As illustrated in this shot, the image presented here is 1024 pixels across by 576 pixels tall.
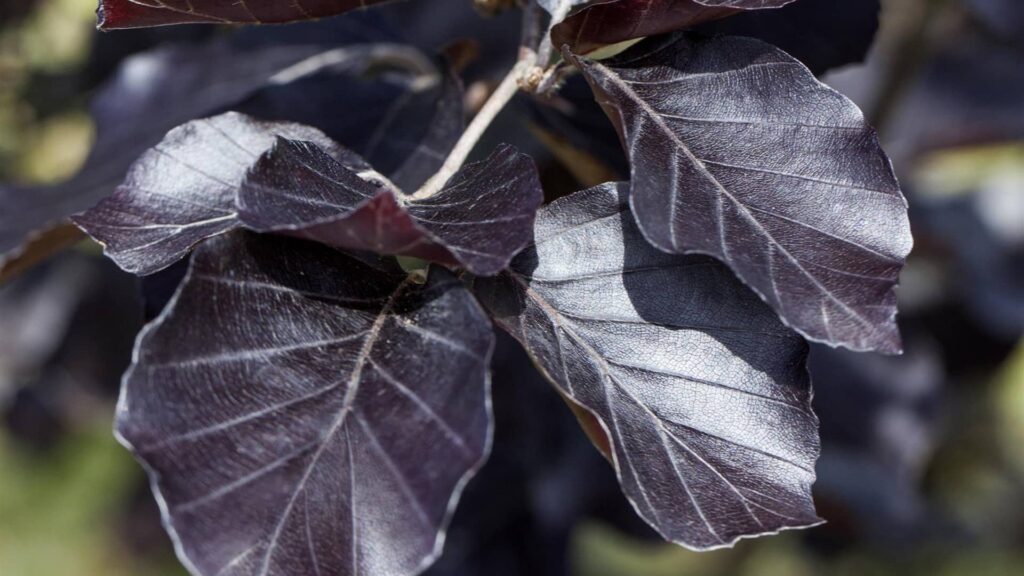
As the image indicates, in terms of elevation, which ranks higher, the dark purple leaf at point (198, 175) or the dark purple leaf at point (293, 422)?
the dark purple leaf at point (198, 175)

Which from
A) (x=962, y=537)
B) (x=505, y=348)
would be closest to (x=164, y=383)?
(x=505, y=348)

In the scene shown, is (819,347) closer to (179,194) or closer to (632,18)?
(632,18)

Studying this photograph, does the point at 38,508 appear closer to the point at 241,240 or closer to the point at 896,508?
the point at 896,508

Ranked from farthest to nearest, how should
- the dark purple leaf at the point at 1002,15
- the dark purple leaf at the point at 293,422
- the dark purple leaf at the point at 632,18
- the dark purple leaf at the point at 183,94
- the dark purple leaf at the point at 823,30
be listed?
the dark purple leaf at the point at 1002,15 < the dark purple leaf at the point at 183,94 < the dark purple leaf at the point at 823,30 < the dark purple leaf at the point at 632,18 < the dark purple leaf at the point at 293,422

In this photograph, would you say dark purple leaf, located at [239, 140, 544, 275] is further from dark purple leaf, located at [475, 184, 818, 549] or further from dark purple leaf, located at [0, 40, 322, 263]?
dark purple leaf, located at [0, 40, 322, 263]

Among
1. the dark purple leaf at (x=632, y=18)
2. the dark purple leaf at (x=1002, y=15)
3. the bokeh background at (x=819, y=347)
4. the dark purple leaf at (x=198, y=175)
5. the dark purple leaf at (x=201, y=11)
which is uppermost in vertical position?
the dark purple leaf at (x=201, y=11)

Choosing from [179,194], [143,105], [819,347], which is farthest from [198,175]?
[819,347]

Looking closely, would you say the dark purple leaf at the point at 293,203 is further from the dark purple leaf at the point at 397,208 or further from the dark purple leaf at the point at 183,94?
the dark purple leaf at the point at 183,94

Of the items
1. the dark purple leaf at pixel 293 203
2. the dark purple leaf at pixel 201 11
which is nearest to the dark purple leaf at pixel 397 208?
the dark purple leaf at pixel 293 203
